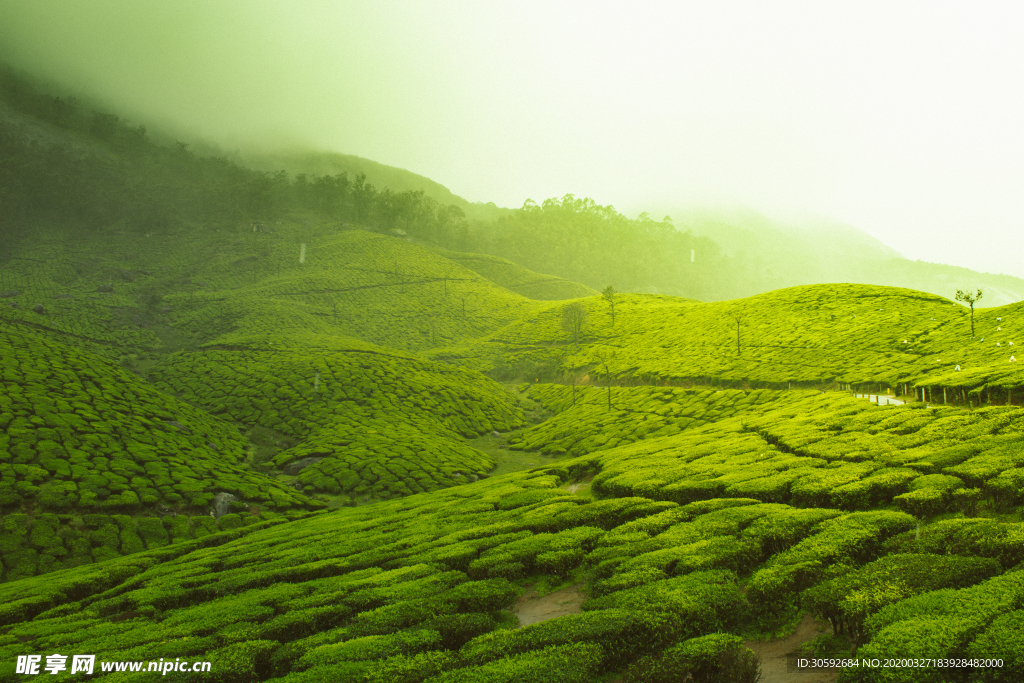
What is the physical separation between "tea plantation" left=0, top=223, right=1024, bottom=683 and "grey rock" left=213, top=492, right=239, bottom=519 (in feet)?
0.49

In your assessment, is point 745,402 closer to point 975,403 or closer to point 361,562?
point 975,403

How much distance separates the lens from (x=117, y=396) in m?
54.2

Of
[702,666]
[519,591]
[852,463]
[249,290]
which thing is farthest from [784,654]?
[249,290]

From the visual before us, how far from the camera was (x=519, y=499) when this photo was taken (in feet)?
99.6

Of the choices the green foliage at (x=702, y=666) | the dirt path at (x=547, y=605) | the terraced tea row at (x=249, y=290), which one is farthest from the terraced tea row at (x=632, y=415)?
the terraced tea row at (x=249, y=290)

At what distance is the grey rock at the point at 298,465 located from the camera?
2082 inches

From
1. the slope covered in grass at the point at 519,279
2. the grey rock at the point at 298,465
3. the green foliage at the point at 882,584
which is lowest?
the grey rock at the point at 298,465

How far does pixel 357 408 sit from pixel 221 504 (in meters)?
28.6

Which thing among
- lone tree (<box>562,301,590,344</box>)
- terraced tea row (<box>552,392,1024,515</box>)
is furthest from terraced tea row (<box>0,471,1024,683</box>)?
lone tree (<box>562,301,590,344</box>)

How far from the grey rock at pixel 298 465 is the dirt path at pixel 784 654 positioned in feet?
162

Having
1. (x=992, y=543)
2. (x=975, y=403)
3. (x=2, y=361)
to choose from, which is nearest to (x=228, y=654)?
(x=992, y=543)

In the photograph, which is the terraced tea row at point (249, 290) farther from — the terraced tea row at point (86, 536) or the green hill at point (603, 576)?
the green hill at point (603, 576)

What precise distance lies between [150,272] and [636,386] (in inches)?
5010

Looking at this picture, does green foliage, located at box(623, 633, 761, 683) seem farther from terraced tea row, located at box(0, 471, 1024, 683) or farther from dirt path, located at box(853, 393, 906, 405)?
dirt path, located at box(853, 393, 906, 405)
